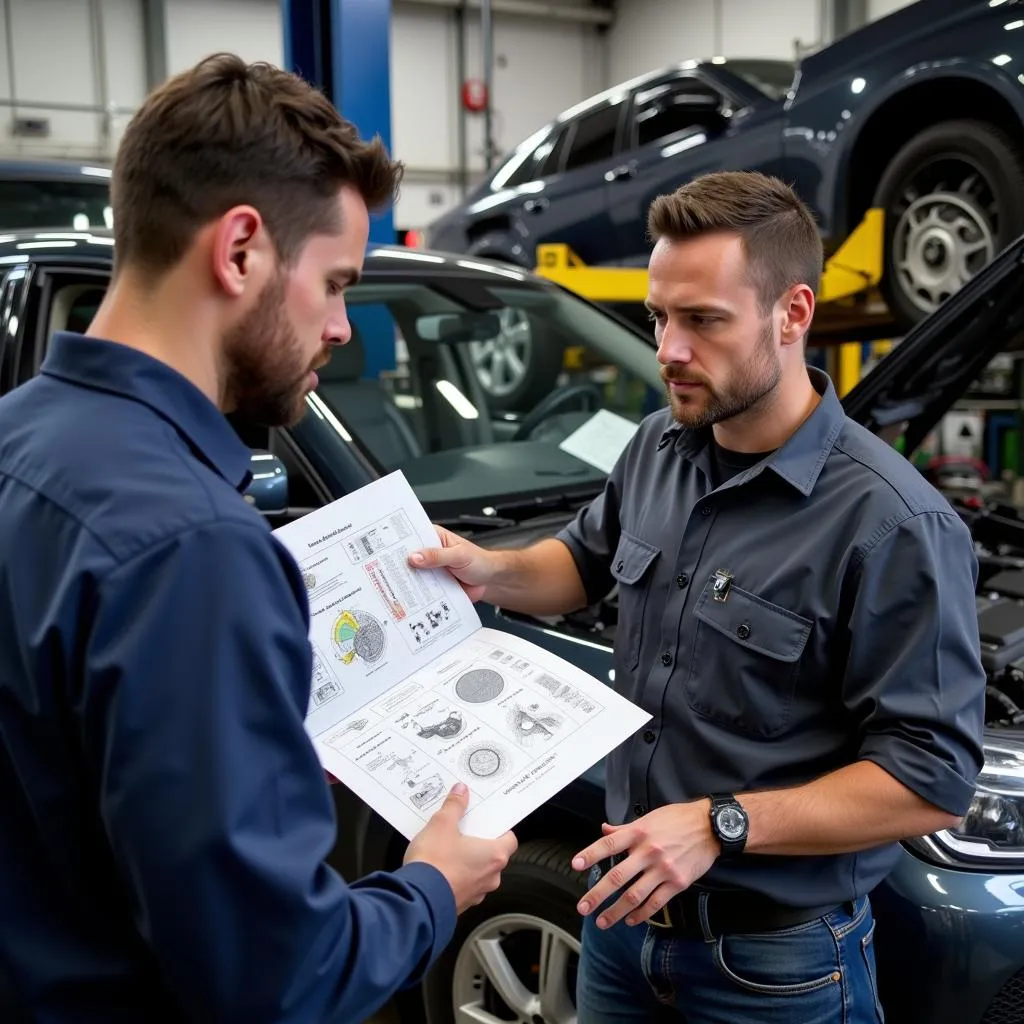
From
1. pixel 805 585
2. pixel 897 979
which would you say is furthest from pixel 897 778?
pixel 897 979

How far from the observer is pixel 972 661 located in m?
1.28

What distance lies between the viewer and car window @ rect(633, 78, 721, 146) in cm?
544

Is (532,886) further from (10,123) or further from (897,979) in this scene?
(10,123)

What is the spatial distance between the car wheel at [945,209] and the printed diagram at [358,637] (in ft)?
10.5

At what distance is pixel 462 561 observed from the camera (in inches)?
64.1

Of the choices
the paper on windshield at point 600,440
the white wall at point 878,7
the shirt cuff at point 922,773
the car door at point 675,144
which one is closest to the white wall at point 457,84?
the white wall at point 878,7

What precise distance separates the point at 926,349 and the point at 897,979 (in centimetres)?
125

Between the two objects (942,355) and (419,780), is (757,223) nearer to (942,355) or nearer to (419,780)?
(419,780)

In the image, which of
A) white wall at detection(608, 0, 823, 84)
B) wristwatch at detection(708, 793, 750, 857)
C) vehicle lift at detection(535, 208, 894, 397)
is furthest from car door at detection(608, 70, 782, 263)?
white wall at detection(608, 0, 823, 84)

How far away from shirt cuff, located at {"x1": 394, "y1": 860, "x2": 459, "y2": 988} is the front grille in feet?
3.10

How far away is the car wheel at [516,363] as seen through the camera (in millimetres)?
3150

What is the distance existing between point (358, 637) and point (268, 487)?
676mm

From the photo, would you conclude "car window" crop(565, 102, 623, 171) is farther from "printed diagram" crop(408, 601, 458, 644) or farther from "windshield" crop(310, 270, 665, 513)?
"printed diagram" crop(408, 601, 458, 644)

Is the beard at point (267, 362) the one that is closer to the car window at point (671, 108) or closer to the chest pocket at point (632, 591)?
the chest pocket at point (632, 591)
